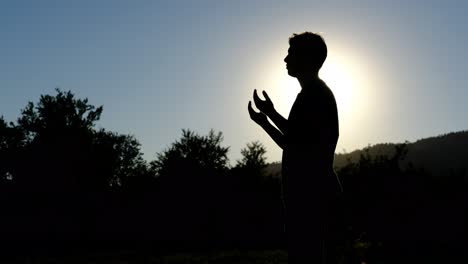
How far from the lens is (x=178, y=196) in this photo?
126ft

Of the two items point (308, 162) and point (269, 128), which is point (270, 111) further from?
point (308, 162)

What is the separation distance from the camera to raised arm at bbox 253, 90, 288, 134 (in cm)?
349

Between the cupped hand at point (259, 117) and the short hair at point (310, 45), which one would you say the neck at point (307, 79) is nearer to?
the short hair at point (310, 45)

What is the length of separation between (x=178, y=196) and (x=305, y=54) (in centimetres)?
3538

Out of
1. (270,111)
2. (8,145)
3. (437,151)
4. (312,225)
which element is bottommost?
(312,225)

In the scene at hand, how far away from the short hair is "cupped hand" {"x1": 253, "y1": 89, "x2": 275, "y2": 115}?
428 mm

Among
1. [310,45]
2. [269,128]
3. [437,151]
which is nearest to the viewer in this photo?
[269,128]

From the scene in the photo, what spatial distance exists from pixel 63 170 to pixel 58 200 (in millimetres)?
4254

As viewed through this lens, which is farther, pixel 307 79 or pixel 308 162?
pixel 307 79

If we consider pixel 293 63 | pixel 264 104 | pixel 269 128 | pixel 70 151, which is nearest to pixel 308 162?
pixel 269 128

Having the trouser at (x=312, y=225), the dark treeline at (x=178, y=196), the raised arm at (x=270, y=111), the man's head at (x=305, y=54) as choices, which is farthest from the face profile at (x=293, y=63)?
the dark treeline at (x=178, y=196)

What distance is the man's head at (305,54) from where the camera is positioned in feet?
12.0

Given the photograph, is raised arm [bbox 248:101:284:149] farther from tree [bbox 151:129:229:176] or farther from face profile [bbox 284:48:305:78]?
tree [bbox 151:129:229:176]

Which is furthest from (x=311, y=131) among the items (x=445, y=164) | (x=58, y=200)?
(x=445, y=164)
